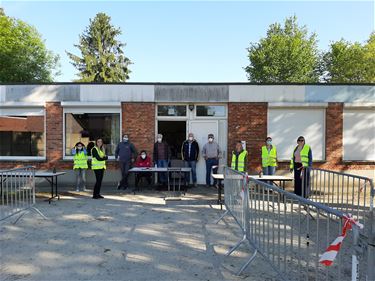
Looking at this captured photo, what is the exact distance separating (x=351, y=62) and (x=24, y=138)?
36.4 meters

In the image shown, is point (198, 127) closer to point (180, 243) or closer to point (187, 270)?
point (180, 243)

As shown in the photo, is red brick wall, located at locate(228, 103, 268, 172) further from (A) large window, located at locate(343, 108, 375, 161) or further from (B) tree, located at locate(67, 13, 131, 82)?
(B) tree, located at locate(67, 13, 131, 82)

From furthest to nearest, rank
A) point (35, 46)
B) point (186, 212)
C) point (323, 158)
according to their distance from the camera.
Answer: point (35, 46)
point (323, 158)
point (186, 212)

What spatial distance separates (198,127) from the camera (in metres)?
12.4

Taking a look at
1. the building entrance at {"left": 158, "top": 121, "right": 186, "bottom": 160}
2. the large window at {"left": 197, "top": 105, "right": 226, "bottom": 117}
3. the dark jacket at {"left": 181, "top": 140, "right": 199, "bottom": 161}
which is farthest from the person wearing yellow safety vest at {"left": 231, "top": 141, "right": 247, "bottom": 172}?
the building entrance at {"left": 158, "top": 121, "right": 186, "bottom": 160}

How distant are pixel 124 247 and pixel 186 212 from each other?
2790 millimetres

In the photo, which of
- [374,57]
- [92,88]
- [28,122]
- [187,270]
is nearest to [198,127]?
[92,88]

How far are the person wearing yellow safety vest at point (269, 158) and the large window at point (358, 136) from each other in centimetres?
315

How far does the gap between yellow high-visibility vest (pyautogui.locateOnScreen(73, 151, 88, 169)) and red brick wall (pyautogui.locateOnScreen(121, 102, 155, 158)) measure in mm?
1870

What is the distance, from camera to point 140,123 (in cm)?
1224

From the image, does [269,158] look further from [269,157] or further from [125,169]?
[125,169]

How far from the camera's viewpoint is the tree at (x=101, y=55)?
137ft

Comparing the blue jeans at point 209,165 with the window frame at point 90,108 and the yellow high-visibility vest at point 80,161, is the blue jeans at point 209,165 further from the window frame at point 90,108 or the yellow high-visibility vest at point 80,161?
the yellow high-visibility vest at point 80,161

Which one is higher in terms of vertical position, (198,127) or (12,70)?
(12,70)
